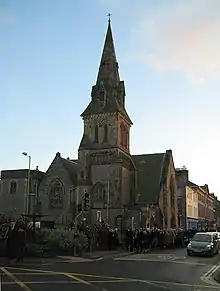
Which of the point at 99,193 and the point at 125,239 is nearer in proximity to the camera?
the point at 125,239

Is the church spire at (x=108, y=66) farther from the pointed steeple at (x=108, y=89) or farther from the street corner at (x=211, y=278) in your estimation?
the street corner at (x=211, y=278)

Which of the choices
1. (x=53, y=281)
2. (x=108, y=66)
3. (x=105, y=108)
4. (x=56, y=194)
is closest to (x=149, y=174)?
(x=105, y=108)

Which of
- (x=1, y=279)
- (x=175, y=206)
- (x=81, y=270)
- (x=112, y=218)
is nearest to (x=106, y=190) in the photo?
(x=112, y=218)

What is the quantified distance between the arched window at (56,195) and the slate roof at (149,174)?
1072cm

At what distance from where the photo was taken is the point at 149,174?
218ft

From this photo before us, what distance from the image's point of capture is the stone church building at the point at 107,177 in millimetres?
57312

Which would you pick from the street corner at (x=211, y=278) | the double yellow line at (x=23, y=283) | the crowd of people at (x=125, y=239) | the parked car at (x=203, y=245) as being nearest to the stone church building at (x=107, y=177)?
the crowd of people at (x=125, y=239)

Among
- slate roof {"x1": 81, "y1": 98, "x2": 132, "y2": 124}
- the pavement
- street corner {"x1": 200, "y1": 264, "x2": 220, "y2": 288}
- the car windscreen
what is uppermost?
slate roof {"x1": 81, "y1": 98, "x2": 132, "y2": 124}

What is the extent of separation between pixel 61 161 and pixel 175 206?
20573 millimetres

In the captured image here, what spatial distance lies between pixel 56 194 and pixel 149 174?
46.0 feet

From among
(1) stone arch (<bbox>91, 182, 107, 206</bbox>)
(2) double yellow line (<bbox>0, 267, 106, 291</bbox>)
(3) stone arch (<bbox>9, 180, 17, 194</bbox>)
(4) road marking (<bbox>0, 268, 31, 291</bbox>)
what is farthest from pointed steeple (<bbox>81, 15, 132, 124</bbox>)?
(4) road marking (<bbox>0, 268, 31, 291</bbox>)

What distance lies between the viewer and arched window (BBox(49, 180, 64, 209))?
61.5 m

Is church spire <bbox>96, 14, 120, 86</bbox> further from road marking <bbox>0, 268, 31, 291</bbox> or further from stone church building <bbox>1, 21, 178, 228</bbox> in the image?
road marking <bbox>0, 268, 31, 291</bbox>

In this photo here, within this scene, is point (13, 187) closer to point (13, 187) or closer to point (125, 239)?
point (13, 187)
